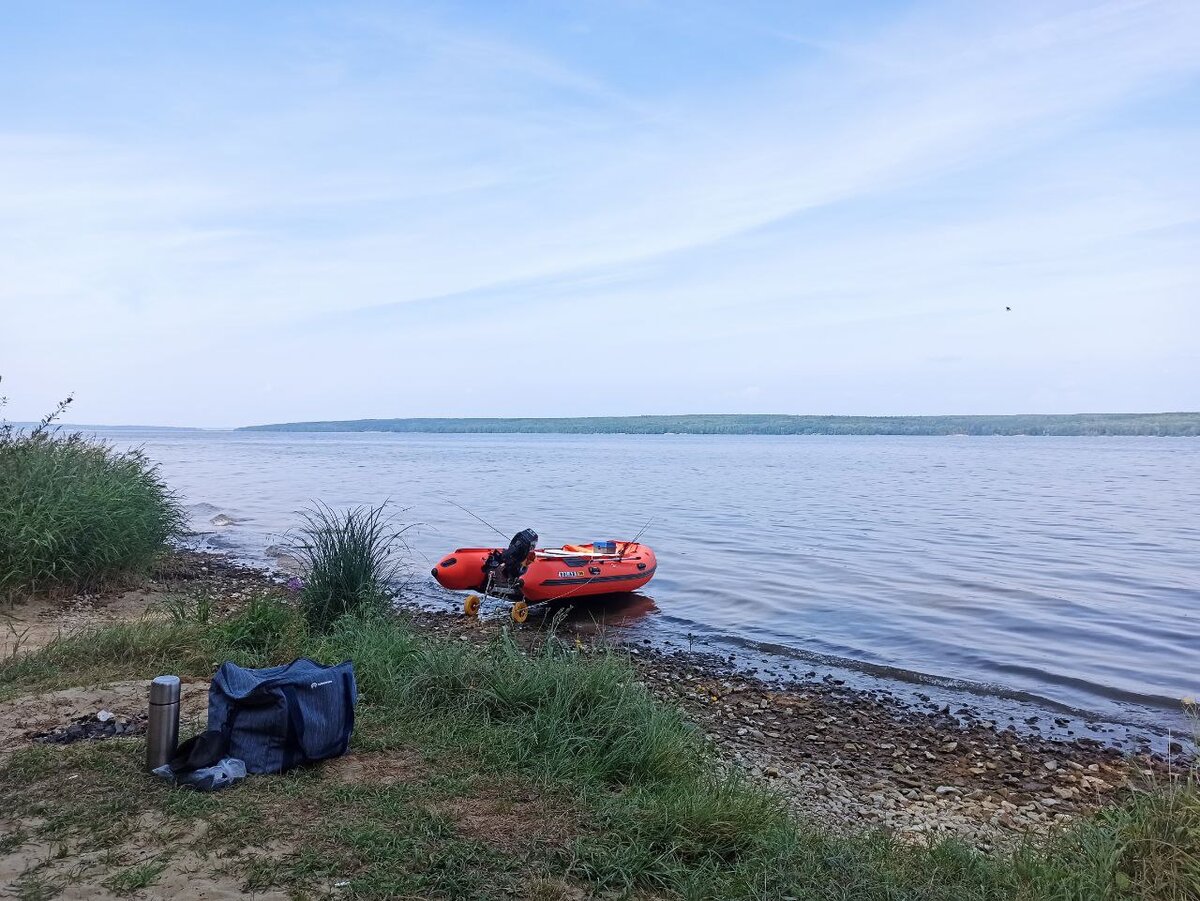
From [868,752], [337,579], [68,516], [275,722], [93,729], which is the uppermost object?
[68,516]

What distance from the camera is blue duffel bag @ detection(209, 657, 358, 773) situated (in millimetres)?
4137

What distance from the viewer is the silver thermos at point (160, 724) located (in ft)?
13.1

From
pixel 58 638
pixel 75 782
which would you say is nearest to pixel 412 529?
pixel 58 638

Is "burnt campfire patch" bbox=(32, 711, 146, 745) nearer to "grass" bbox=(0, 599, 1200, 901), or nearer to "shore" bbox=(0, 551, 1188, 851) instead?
"shore" bbox=(0, 551, 1188, 851)

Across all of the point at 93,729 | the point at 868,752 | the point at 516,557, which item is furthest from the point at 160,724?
the point at 516,557

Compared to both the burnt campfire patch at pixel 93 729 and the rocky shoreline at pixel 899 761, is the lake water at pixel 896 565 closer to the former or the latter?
the rocky shoreline at pixel 899 761

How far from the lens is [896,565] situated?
1498cm

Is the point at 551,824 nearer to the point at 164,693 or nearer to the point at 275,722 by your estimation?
the point at 275,722

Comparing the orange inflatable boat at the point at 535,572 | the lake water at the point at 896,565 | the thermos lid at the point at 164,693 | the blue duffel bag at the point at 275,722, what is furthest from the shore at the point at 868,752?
the orange inflatable boat at the point at 535,572

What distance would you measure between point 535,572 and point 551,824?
7.73 meters

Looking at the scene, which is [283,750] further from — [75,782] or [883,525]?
[883,525]

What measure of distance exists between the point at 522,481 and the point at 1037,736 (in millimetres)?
29792

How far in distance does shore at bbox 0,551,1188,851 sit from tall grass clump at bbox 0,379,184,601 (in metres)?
0.34

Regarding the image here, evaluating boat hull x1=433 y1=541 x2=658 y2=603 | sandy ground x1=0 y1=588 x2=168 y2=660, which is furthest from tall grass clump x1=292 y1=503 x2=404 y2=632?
boat hull x1=433 y1=541 x2=658 y2=603
